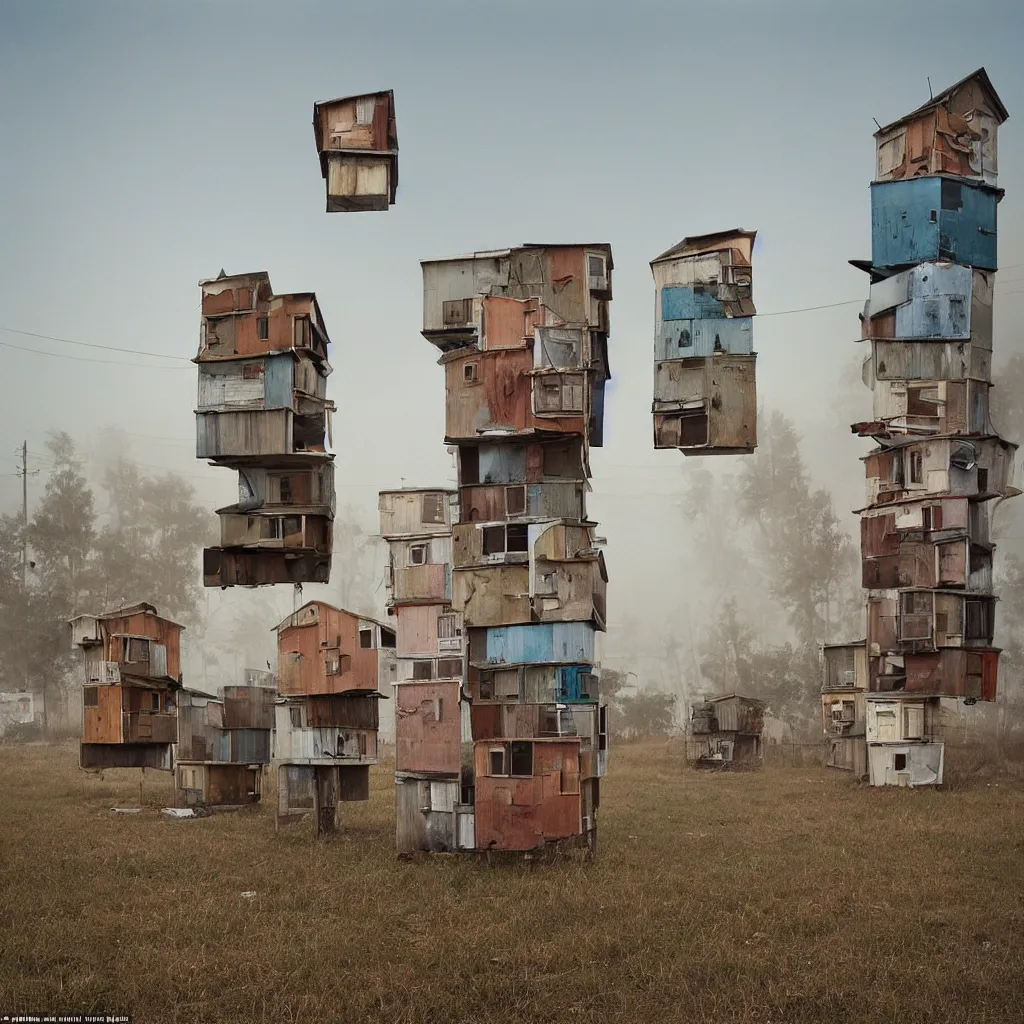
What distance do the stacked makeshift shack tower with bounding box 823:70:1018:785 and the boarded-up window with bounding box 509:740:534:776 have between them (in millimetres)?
14229

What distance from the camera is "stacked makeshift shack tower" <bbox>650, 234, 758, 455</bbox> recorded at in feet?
70.6

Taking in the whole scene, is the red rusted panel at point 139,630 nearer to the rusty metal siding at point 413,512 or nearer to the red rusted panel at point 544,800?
the rusty metal siding at point 413,512

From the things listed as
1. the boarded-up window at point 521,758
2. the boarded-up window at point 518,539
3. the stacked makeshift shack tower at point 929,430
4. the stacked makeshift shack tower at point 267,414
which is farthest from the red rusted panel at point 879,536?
the stacked makeshift shack tower at point 267,414

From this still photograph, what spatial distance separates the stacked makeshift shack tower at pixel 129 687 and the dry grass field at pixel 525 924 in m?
4.53

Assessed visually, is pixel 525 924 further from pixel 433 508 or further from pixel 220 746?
pixel 220 746

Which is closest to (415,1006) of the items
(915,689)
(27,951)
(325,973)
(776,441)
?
(325,973)

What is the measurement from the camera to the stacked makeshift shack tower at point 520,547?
82.0 feet

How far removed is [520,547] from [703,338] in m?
6.43

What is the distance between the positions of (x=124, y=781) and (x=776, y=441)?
63.9 m

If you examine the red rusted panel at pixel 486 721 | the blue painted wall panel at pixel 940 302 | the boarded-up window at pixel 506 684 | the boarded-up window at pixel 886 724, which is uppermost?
the blue painted wall panel at pixel 940 302

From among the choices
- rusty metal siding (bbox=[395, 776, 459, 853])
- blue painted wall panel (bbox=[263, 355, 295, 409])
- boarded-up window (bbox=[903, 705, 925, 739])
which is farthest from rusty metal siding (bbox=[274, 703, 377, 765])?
boarded-up window (bbox=[903, 705, 925, 739])

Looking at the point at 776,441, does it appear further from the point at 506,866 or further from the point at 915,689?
the point at 506,866

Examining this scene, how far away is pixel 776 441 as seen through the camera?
317 feet

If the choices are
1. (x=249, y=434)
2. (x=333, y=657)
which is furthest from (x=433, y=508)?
(x=249, y=434)
